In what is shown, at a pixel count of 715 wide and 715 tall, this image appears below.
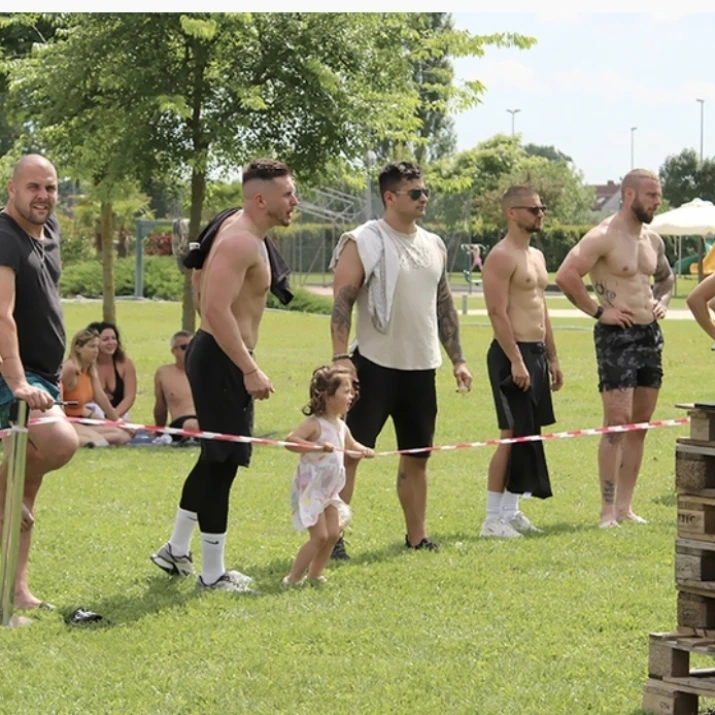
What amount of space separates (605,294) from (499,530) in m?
1.72

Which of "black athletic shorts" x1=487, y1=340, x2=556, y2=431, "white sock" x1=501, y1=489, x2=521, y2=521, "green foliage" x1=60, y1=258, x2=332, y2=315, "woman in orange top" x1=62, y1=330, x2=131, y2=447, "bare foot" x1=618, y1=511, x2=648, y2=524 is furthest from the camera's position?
"green foliage" x1=60, y1=258, x2=332, y2=315

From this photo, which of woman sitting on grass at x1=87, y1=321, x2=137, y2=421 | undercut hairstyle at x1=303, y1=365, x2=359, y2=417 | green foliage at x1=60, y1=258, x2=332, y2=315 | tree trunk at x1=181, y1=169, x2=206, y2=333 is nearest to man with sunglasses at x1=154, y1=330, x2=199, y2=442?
woman sitting on grass at x1=87, y1=321, x2=137, y2=421

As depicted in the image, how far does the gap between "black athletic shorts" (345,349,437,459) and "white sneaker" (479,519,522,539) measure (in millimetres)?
776

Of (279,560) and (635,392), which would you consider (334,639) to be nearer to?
(279,560)

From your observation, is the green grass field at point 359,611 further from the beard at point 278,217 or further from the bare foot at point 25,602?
the beard at point 278,217

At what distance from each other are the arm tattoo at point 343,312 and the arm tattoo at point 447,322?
0.69 metres

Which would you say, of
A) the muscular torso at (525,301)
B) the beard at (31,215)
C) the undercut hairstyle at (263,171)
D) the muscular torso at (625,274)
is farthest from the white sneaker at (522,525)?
the beard at (31,215)

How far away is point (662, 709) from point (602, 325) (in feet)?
16.0

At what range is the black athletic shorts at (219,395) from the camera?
7.78 metres

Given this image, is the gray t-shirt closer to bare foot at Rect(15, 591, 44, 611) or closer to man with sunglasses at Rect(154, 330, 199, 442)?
bare foot at Rect(15, 591, 44, 611)

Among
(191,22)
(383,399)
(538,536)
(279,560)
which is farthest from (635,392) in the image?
(191,22)

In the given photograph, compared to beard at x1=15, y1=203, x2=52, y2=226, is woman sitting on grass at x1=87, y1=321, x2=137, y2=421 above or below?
below

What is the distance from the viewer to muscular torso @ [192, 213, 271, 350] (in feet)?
25.5

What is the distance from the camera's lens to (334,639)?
6691 millimetres
